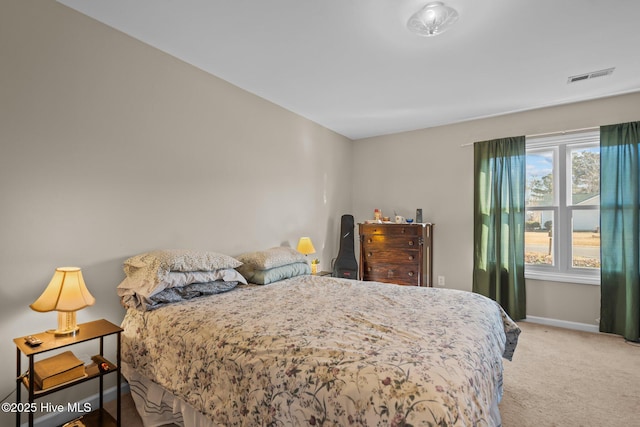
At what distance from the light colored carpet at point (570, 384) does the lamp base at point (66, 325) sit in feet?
2.18

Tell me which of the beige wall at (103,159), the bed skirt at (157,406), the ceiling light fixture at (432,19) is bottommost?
the bed skirt at (157,406)

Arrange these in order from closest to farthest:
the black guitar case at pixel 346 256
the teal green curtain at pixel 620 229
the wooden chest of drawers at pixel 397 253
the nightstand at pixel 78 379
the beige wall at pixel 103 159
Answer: the nightstand at pixel 78 379 < the beige wall at pixel 103 159 < the teal green curtain at pixel 620 229 < the wooden chest of drawers at pixel 397 253 < the black guitar case at pixel 346 256

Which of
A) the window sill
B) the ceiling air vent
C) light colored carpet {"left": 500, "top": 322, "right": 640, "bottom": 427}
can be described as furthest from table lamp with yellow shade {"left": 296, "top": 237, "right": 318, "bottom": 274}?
the ceiling air vent

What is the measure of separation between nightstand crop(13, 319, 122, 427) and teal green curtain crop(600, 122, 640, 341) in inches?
174

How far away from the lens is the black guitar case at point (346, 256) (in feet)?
14.3

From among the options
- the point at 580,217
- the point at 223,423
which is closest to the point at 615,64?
the point at 580,217

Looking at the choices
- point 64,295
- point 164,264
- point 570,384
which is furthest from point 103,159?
point 570,384

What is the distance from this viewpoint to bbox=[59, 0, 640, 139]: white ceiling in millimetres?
1970

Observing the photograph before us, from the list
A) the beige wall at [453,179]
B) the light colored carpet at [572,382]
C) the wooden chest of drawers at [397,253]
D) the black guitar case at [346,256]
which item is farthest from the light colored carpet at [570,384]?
the black guitar case at [346,256]

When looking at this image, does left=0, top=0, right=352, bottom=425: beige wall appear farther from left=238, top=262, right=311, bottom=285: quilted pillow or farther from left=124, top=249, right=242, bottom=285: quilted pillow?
left=238, top=262, right=311, bottom=285: quilted pillow

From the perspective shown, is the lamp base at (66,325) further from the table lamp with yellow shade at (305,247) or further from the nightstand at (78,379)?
the table lamp with yellow shade at (305,247)

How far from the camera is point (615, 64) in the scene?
2621mm

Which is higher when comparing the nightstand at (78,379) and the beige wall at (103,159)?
the beige wall at (103,159)

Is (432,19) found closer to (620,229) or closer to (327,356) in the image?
(327,356)
